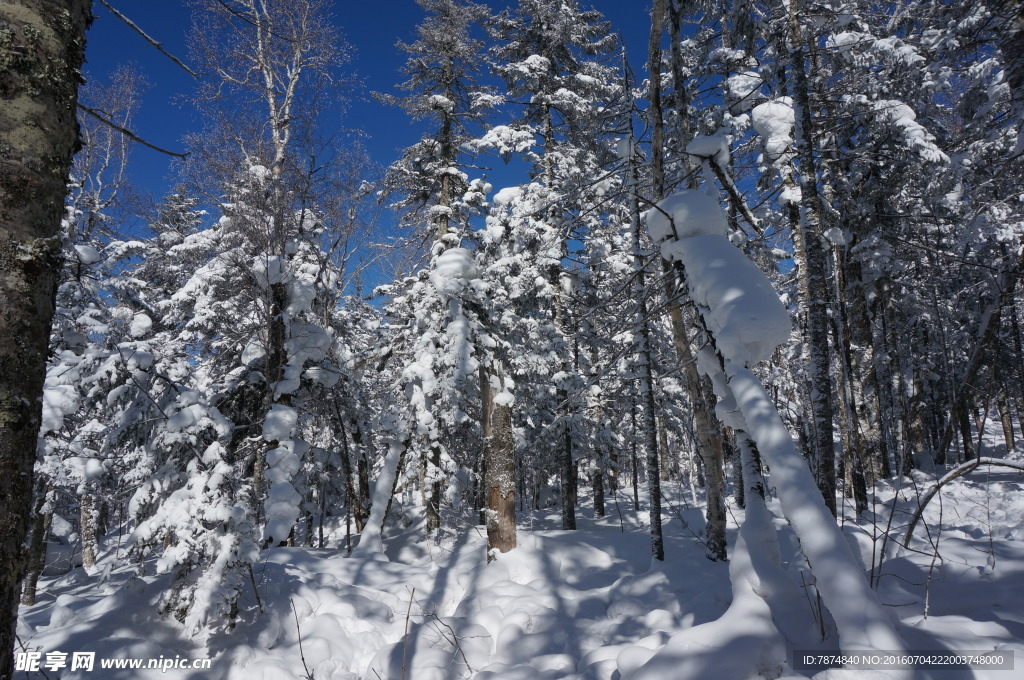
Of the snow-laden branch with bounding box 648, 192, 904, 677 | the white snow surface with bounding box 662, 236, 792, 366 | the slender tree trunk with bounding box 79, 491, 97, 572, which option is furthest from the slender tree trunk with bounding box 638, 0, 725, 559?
the slender tree trunk with bounding box 79, 491, 97, 572

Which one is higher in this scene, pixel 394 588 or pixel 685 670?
pixel 685 670

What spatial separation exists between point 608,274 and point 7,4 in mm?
14543

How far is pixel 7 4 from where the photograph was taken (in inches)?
58.9

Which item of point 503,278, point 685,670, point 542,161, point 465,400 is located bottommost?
point 685,670

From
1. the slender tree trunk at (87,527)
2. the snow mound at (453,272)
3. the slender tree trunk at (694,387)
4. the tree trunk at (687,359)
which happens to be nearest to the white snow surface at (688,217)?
the tree trunk at (687,359)

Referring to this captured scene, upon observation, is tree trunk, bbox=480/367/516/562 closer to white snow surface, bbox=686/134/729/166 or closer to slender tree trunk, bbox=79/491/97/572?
white snow surface, bbox=686/134/729/166

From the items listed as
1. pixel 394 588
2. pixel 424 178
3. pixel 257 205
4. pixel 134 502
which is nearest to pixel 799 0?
pixel 424 178

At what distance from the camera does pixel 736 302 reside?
10.2ft

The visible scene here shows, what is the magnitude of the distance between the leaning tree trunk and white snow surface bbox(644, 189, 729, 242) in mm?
3496

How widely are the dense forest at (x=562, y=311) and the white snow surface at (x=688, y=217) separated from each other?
37mm

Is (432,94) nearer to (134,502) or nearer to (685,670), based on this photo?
(134,502)

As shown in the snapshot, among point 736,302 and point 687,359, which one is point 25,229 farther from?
point 687,359

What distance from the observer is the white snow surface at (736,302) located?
9.96 ft

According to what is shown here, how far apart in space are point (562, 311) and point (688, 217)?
10.8 metres
